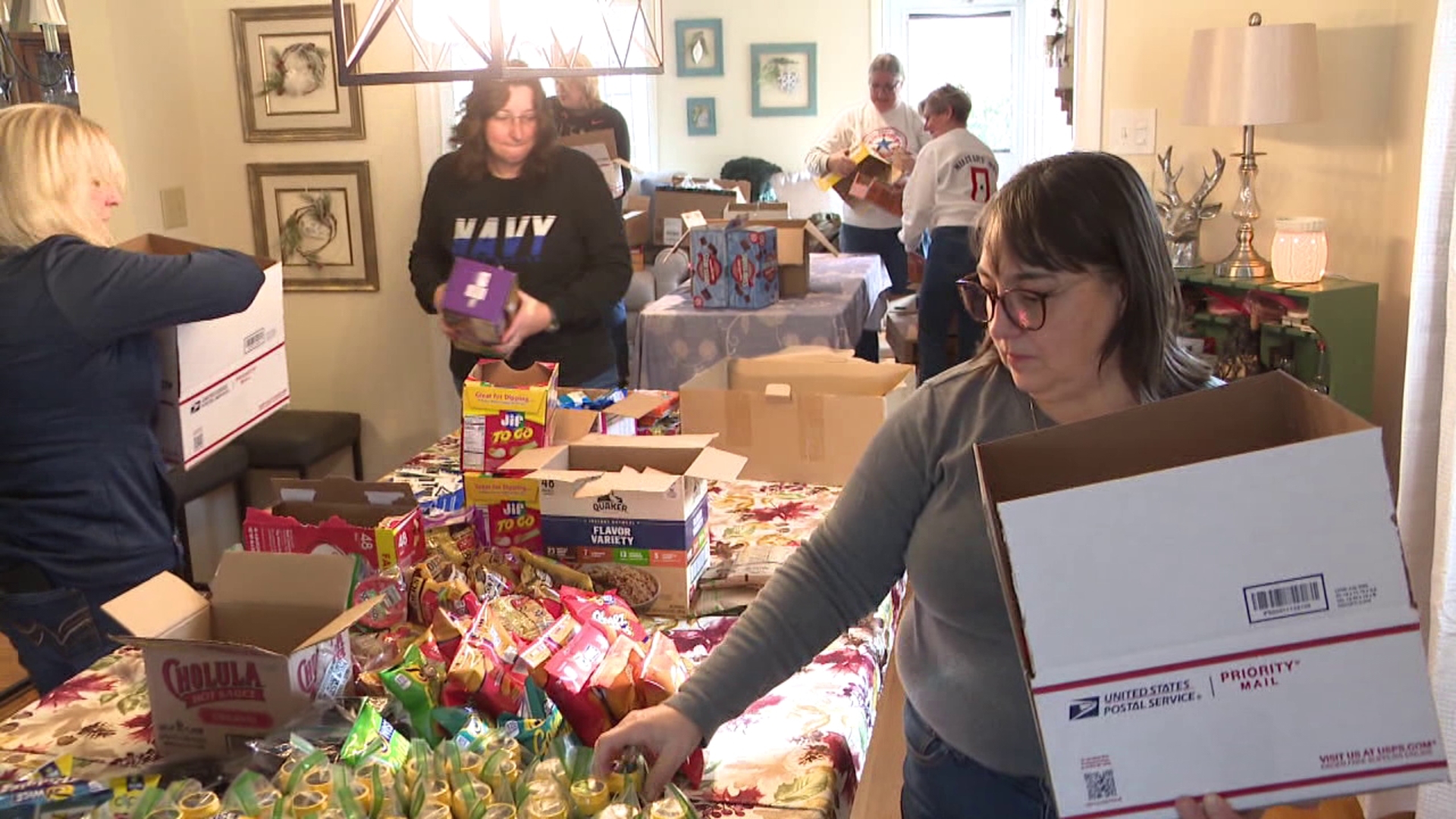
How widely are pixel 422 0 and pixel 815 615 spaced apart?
0.83 meters

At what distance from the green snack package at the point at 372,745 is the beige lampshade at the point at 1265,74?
8.31ft

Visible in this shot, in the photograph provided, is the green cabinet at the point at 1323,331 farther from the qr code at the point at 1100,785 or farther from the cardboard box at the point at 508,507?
the qr code at the point at 1100,785

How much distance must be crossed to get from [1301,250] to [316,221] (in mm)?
2644

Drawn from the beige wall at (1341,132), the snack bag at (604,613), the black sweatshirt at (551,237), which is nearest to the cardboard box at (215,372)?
the black sweatshirt at (551,237)

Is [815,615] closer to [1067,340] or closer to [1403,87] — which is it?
[1067,340]

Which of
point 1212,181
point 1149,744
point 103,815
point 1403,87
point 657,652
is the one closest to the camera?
point 1149,744

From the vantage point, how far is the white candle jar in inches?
116

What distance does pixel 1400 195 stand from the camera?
114 inches

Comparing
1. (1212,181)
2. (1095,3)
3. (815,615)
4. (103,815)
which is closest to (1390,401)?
(1212,181)

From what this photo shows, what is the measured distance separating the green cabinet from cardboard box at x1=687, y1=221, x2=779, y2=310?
50.1 inches

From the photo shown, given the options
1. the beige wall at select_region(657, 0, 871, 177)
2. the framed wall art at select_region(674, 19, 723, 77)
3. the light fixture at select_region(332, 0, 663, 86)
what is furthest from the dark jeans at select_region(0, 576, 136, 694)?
the framed wall art at select_region(674, 19, 723, 77)

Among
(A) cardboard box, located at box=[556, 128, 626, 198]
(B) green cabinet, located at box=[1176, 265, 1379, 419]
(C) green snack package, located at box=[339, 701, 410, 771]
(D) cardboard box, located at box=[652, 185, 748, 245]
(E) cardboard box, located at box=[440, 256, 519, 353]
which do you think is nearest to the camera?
(C) green snack package, located at box=[339, 701, 410, 771]

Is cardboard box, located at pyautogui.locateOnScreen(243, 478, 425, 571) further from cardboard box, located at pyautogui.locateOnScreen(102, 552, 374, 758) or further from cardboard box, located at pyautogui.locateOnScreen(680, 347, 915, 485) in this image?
cardboard box, located at pyautogui.locateOnScreen(680, 347, 915, 485)

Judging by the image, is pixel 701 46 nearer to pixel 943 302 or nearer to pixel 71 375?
pixel 943 302
